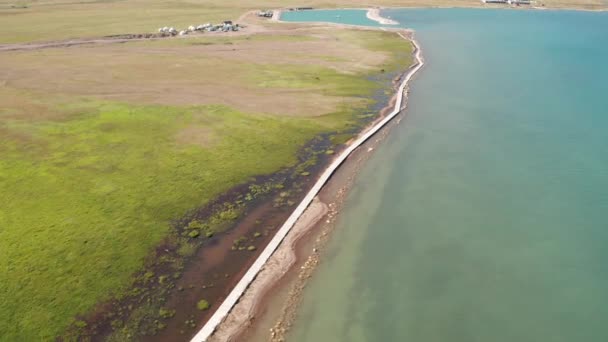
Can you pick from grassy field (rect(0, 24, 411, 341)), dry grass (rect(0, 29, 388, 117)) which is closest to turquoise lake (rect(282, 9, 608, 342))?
grassy field (rect(0, 24, 411, 341))

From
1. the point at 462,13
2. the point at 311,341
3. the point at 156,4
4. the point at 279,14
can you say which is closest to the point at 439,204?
the point at 311,341

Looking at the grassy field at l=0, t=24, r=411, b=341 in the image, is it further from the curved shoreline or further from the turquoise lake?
the turquoise lake

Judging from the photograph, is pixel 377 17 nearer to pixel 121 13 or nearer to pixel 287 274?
pixel 121 13

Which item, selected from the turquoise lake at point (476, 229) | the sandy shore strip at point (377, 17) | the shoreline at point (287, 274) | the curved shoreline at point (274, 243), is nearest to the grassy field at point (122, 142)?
the curved shoreline at point (274, 243)

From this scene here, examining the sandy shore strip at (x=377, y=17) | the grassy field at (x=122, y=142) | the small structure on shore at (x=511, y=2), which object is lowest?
the grassy field at (x=122, y=142)

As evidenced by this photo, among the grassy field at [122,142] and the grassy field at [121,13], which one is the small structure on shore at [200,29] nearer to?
the grassy field at [121,13]

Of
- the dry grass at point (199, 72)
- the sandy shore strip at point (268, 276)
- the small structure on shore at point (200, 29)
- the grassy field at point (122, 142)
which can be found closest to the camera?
the sandy shore strip at point (268, 276)

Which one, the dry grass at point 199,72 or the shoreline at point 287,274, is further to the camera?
the dry grass at point 199,72
